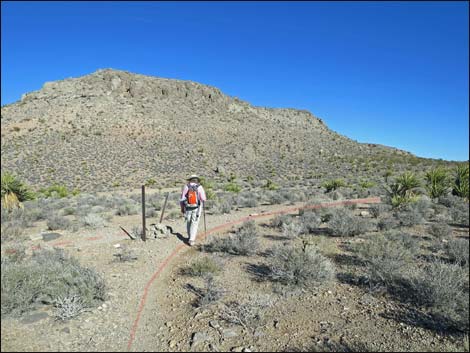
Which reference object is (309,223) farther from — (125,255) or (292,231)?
(125,255)

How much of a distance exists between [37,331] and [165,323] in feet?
5.47

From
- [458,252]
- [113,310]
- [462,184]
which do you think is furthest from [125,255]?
[462,184]

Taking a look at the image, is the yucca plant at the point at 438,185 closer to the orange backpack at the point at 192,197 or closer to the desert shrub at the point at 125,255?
the orange backpack at the point at 192,197

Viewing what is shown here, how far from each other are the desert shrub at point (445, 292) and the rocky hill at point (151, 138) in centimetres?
3192

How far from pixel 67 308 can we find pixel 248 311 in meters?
2.60

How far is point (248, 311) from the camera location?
488cm

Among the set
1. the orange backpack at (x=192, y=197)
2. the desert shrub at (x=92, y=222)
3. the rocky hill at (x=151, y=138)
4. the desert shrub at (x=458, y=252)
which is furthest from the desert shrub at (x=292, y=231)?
the rocky hill at (x=151, y=138)

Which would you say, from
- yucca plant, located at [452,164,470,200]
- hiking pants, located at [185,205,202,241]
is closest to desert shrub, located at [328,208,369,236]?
hiking pants, located at [185,205,202,241]

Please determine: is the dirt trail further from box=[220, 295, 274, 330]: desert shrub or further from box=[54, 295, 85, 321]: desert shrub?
box=[220, 295, 274, 330]: desert shrub

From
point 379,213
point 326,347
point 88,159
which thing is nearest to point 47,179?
point 88,159

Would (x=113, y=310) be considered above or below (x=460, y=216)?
below

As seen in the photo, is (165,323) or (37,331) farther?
(165,323)

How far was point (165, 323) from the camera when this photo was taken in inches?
189

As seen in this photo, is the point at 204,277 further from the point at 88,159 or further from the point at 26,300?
the point at 88,159
